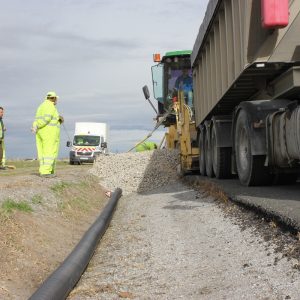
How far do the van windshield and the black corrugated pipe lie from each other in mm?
24418

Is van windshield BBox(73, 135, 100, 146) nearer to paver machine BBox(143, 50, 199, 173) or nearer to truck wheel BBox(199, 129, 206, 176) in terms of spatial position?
paver machine BBox(143, 50, 199, 173)

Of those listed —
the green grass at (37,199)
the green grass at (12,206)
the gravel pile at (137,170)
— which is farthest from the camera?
the gravel pile at (137,170)

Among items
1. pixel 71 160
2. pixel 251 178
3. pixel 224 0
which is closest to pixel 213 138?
pixel 251 178

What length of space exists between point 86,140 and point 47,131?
805 inches

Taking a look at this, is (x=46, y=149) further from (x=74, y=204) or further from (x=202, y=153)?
(x=202, y=153)

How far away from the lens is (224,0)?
24.6 ft

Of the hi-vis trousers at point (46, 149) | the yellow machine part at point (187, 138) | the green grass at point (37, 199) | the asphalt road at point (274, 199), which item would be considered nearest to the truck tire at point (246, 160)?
the asphalt road at point (274, 199)

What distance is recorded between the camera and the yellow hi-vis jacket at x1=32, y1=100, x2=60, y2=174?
410 inches

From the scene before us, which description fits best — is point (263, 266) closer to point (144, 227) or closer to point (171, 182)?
point (144, 227)

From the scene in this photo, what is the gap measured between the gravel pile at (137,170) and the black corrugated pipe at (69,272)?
7.34 metres

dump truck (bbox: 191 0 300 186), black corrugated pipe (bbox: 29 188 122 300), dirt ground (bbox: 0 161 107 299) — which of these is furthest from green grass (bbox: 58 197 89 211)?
dump truck (bbox: 191 0 300 186)

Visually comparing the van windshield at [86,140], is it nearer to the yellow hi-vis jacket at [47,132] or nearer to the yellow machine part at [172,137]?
the yellow machine part at [172,137]

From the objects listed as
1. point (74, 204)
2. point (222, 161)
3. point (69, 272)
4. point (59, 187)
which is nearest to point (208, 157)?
point (222, 161)

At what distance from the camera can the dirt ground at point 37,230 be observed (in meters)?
4.32
